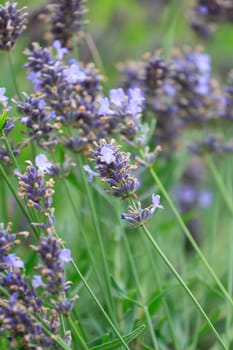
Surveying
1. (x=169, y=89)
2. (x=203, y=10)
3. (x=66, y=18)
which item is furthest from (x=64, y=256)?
(x=203, y=10)

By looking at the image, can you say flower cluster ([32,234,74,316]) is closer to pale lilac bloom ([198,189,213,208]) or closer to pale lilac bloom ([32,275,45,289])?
pale lilac bloom ([32,275,45,289])

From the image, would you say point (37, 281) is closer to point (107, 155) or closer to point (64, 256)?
point (64, 256)

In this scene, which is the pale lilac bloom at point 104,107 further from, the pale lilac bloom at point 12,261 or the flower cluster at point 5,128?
the pale lilac bloom at point 12,261

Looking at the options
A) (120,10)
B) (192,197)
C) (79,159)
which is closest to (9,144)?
(79,159)

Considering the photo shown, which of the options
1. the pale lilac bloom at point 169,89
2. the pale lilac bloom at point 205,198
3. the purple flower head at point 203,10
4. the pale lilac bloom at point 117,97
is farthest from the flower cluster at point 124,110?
the pale lilac bloom at point 205,198

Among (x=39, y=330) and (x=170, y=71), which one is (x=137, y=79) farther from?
(x=39, y=330)

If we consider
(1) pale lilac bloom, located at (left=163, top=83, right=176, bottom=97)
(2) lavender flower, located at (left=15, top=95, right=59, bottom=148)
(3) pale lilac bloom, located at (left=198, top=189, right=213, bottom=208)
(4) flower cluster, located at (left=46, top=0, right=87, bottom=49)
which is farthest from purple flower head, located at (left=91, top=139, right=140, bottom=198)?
(3) pale lilac bloom, located at (left=198, top=189, right=213, bottom=208)
